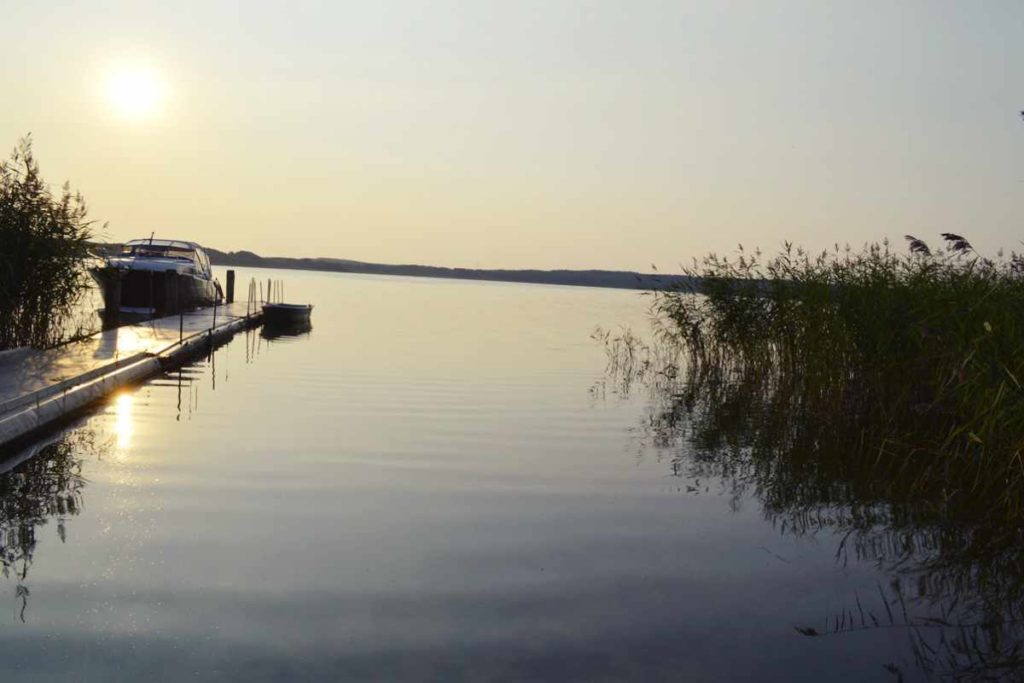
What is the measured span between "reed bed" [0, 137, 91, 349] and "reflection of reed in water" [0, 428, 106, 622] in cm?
486

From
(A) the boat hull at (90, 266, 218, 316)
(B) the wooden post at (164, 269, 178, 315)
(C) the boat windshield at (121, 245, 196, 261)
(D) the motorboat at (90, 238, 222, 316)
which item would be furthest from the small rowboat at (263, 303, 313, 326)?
(B) the wooden post at (164, 269, 178, 315)

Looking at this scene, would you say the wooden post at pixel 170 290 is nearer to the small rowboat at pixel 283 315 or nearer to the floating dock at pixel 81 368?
the floating dock at pixel 81 368

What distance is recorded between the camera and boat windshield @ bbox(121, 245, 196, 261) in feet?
93.8

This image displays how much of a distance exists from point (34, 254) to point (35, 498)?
775 cm

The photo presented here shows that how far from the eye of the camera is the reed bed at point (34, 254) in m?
14.2

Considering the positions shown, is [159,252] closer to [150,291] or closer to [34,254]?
[150,291]

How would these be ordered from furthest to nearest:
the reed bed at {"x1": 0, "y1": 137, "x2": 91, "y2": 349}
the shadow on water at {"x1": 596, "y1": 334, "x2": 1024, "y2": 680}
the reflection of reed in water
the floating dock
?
the reed bed at {"x1": 0, "y1": 137, "x2": 91, "y2": 349} → the floating dock → the reflection of reed in water → the shadow on water at {"x1": 596, "y1": 334, "x2": 1024, "y2": 680}

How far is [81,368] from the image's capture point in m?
13.4

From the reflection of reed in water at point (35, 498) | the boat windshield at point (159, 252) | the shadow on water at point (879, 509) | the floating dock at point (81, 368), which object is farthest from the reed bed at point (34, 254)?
the boat windshield at point (159, 252)

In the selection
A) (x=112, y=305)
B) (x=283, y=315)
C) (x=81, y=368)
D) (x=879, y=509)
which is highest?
(x=112, y=305)

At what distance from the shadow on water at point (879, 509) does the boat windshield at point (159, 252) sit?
1760 cm

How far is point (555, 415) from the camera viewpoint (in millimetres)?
14422

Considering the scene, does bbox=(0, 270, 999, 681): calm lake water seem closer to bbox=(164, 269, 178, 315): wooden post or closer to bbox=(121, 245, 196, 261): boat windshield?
bbox=(164, 269, 178, 315): wooden post

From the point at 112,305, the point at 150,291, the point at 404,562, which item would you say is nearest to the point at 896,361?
the point at 404,562
